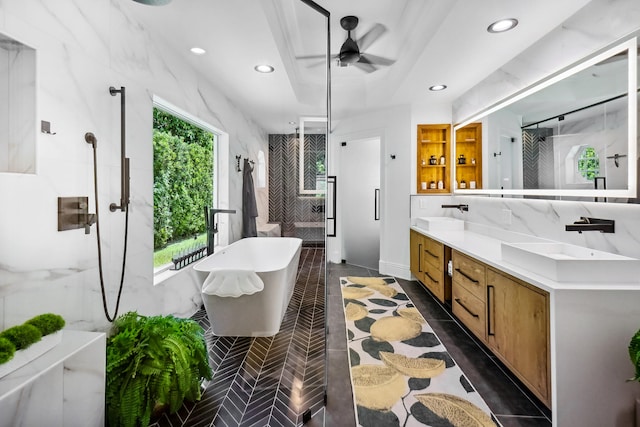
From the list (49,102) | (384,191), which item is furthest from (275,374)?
(384,191)

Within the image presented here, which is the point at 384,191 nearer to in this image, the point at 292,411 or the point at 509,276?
the point at 509,276

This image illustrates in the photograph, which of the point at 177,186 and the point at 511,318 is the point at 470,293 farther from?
the point at 177,186

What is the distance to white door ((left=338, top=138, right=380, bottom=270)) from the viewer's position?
4.93 metres

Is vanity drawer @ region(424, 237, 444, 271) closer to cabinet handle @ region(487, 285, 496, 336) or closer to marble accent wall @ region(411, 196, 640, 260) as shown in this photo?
marble accent wall @ region(411, 196, 640, 260)

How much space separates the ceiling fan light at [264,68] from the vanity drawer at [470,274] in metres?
2.59

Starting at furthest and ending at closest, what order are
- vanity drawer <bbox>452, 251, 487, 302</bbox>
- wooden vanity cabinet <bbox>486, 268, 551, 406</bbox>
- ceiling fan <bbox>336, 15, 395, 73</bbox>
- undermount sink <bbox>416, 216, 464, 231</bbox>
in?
undermount sink <bbox>416, 216, 464, 231</bbox> < ceiling fan <bbox>336, 15, 395, 73</bbox> < vanity drawer <bbox>452, 251, 487, 302</bbox> < wooden vanity cabinet <bbox>486, 268, 551, 406</bbox>

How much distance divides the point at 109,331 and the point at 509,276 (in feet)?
8.35

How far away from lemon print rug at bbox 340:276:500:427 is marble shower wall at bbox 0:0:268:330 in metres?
1.54

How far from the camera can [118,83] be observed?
1854 millimetres

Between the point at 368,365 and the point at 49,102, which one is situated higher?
the point at 49,102

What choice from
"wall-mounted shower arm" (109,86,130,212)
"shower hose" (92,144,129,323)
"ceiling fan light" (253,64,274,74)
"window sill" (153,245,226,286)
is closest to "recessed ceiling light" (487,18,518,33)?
"ceiling fan light" (253,64,274,74)

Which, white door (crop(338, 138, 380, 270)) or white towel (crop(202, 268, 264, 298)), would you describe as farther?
white door (crop(338, 138, 380, 270))

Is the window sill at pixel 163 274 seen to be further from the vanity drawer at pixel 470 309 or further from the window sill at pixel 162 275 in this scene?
the vanity drawer at pixel 470 309

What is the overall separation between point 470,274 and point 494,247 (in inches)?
17.0
